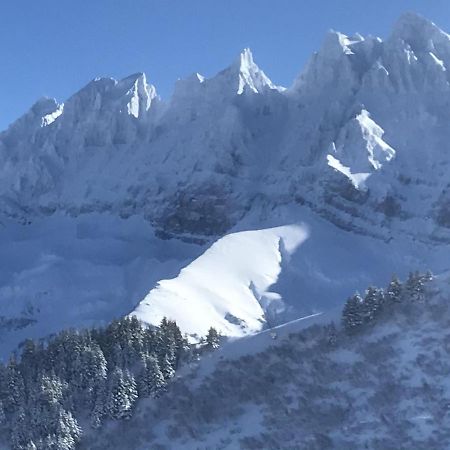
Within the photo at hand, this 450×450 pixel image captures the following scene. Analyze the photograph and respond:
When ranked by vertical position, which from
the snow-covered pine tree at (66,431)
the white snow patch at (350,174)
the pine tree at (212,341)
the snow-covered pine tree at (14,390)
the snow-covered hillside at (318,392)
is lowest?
the snow-covered hillside at (318,392)

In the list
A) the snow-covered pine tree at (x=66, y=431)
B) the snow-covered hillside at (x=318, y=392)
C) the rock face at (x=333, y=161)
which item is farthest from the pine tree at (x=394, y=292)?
Result: the rock face at (x=333, y=161)

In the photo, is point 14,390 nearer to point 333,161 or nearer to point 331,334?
point 331,334

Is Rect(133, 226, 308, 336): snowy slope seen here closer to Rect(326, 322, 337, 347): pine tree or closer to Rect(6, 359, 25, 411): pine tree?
Rect(326, 322, 337, 347): pine tree

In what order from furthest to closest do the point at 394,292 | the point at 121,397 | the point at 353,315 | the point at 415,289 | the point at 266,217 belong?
1. the point at 266,217
2. the point at 394,292
3. the point at 415,289
4. the point at 353,315
5. the point at 121,397

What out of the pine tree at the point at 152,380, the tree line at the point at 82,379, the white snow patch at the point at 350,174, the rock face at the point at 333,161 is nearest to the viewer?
the tree line at the point at 82,379

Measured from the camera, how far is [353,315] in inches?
3233

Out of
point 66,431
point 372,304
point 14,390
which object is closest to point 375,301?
point 372,304

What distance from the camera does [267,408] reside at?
72500mm

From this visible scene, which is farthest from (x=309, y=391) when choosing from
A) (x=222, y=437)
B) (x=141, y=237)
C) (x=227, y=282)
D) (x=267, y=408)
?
(x=141, y=237)

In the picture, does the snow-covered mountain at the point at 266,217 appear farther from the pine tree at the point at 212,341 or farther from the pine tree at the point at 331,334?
→ the pine tree at the point at 331,334

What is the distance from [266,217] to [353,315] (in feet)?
278

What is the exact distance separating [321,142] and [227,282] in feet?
195

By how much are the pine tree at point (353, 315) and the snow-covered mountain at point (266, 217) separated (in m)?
32.2

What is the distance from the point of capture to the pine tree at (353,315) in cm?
8181
